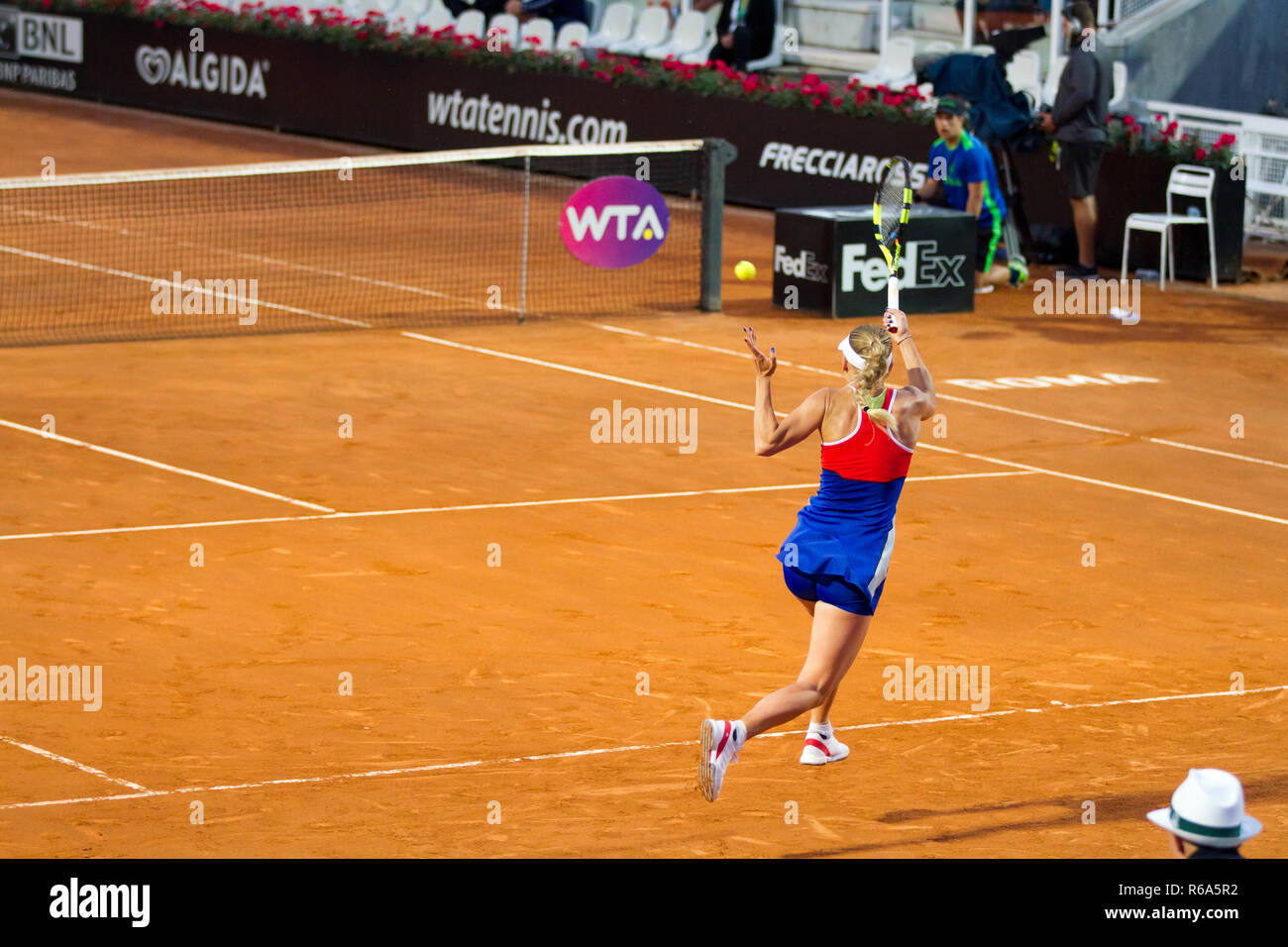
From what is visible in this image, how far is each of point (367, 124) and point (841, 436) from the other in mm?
22554

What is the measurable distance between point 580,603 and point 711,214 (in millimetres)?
8930

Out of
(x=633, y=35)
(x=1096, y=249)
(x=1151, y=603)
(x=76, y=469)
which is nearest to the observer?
(x=1151, y=603)

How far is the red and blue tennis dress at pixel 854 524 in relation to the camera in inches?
297

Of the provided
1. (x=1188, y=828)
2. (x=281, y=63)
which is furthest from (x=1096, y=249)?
(x=1188, y=828)

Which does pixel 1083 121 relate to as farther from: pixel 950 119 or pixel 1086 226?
pixel 950 119

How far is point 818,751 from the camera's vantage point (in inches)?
317

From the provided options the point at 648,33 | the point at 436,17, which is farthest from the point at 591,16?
the point at 436,17

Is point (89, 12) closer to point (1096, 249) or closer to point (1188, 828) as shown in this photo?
point (1096, 249)

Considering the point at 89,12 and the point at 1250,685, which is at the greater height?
the point at 89,12

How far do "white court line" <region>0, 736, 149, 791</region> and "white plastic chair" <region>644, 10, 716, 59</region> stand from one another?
2304 centimetres

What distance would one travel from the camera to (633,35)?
31.1m

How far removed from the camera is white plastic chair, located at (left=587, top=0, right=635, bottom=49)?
31.1 metres

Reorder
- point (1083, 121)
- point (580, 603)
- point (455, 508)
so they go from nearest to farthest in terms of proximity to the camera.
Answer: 1. point (580, 603)
2. point (455, 508)
3. point (1083, 121)

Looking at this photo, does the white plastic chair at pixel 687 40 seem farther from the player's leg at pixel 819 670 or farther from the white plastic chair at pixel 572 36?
the player's leg at pixel 819 670
